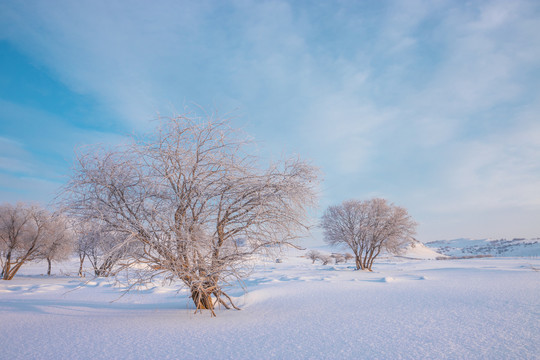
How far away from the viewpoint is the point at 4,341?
550 centimetres

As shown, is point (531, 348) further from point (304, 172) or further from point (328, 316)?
point (304, 172)

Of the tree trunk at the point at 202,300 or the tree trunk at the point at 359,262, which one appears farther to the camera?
the tree trunk at the point at 359,262

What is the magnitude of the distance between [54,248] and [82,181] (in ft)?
83.3

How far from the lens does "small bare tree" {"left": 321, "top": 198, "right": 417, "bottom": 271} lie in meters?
25.6

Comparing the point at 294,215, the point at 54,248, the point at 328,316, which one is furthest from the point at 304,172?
the point at 54,248

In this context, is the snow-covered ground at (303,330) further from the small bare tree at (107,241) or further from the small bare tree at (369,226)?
the small bare tree at (369,226)

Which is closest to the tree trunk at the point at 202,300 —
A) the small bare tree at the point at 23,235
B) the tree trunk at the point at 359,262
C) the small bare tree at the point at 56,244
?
the small bare tree at the point at 23,235

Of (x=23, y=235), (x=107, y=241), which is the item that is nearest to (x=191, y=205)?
(x=107, y=241)

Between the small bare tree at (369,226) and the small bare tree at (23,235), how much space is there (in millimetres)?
23543

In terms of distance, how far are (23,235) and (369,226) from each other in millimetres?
29700

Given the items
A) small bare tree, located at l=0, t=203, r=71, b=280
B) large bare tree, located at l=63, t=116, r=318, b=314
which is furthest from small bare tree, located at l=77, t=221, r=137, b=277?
small bare tree, located at l=0, t=203, r=71, b=280

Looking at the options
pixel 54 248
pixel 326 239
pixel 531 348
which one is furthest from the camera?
pixel 326 239

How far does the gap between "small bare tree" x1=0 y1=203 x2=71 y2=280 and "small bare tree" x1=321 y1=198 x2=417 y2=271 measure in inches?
927

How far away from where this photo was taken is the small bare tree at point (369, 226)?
2556 centimetres
